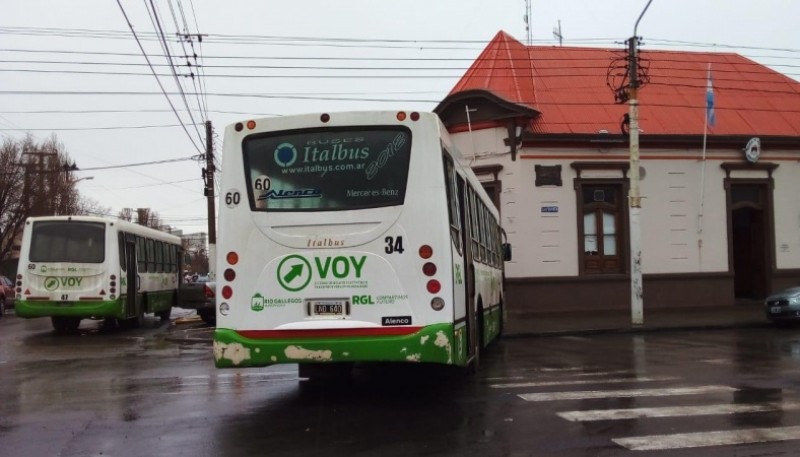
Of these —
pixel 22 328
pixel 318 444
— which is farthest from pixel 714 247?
pixel 22 328

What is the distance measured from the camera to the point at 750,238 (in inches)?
979

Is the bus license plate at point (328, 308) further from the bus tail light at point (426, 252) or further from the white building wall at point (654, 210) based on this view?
the white building wall at point (654, 210)

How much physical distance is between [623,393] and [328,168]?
4.45m

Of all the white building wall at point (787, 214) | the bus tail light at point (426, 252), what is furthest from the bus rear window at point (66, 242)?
the white building wall at point (787, 214)

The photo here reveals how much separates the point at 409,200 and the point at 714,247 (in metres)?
18.3

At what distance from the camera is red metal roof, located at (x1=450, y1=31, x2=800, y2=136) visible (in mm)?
22891

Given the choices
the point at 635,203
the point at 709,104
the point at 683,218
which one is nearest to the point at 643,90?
the point at 709,104

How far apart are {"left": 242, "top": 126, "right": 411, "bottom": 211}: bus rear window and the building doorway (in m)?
18.7

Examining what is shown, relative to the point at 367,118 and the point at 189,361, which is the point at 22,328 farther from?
the point at 367,118

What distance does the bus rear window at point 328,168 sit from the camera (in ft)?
25.3

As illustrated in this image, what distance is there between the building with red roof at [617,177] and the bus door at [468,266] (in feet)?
39.5

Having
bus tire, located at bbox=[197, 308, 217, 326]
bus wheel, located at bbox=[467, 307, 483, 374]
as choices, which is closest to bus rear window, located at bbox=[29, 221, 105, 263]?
bus tire, located at bbox=[197, 308, 217, 326]

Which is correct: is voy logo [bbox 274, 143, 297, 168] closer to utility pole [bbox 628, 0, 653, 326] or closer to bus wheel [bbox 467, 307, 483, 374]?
bus wheel [bbox 467, 307, 483, 374]

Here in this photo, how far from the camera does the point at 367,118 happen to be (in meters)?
7.83
